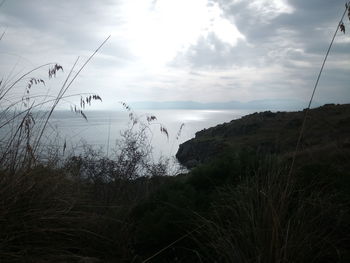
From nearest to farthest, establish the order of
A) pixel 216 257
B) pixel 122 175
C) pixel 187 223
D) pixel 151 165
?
pixel 216 257 → pixel 187 223 → pixel 122 175 → pixel 151 165

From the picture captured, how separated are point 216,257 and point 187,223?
489 millimetres

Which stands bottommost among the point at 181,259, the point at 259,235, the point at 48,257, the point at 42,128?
the point at 181,259

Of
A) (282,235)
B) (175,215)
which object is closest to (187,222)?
(175,215)

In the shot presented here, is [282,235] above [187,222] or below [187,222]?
above

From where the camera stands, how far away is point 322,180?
9.66 feet

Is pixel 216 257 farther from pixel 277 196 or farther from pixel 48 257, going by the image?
pixel 48 257

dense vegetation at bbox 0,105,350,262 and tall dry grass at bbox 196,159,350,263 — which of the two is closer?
tall dry grass at bbox 196,159,350,263

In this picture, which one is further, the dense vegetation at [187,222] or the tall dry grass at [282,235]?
the dense vegetation at [187,222]

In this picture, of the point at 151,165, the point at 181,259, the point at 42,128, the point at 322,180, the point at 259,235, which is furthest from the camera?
the point at 151,165

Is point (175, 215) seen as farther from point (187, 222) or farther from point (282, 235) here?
point (282, 235)

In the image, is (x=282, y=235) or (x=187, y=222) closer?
(x=282, y=235)

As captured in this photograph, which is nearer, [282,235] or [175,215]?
[282,235]

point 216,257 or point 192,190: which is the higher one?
point 192,190

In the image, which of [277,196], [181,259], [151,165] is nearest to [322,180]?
[277,196]
